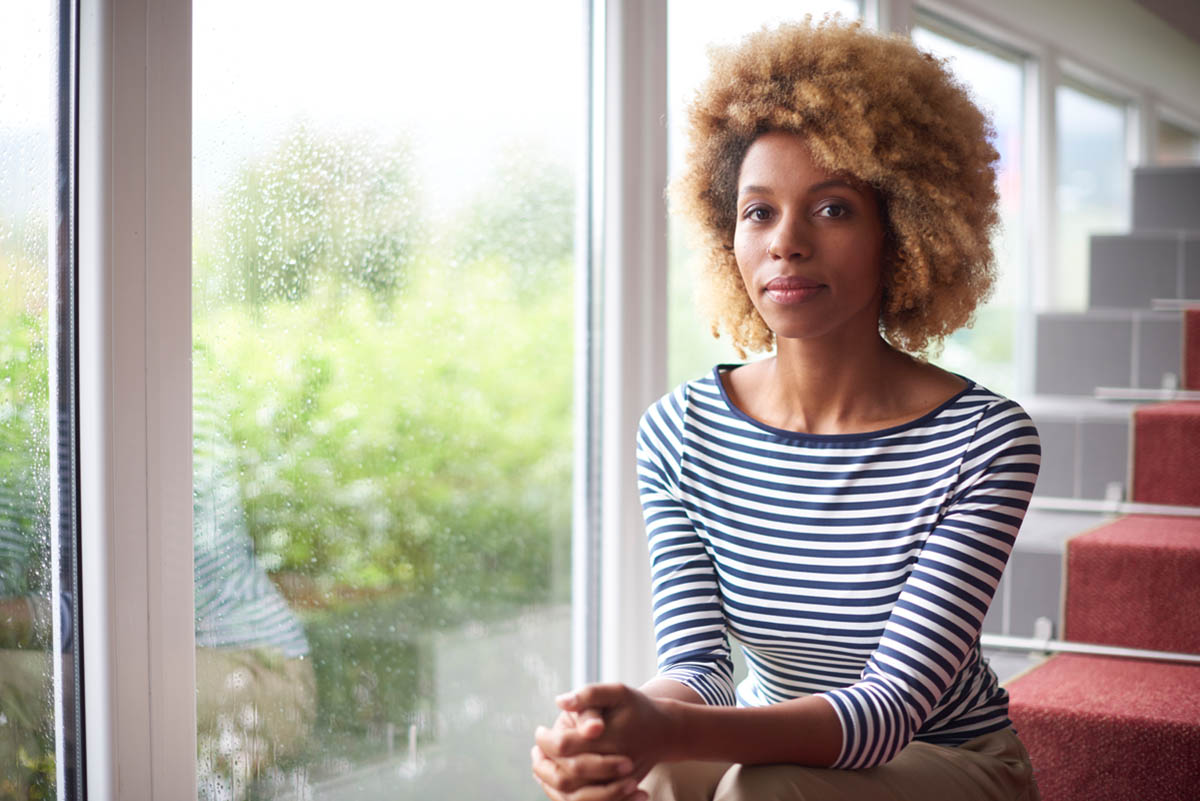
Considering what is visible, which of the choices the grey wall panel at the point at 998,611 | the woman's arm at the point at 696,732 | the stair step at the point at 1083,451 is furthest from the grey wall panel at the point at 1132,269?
the woman's arm at the point at 696,732

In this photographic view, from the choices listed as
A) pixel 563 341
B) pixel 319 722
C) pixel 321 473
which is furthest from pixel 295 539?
pixel 563 341

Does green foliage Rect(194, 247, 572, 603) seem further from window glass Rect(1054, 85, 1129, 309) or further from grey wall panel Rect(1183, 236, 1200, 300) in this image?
window glass Rect(1054, 85, 1129, 309)

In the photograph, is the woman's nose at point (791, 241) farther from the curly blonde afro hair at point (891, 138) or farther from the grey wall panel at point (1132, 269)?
the grey wall panel at point (1132, 269)

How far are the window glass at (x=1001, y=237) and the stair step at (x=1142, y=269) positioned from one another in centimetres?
30

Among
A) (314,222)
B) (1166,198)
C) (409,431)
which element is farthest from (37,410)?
(1166,198)

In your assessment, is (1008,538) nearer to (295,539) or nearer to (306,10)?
(295,539)

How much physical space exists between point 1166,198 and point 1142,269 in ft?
2.19

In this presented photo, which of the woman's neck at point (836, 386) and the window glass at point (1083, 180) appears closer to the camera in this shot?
the woman's neck at point (836, 386)

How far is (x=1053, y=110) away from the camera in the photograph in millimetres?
4109

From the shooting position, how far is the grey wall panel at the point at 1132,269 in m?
3.53

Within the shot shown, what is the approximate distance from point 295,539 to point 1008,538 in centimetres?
105

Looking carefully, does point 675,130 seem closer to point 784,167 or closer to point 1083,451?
point 784,167

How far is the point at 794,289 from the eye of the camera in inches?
54.1

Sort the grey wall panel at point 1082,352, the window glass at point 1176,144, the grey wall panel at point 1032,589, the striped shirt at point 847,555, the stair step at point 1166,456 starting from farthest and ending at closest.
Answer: the window glass at point 1176,144 < the grey wall panel at point 1082,352 < the stair step at point 1166,456 < the grey wall panel at point 1032,589 < the striped shirt at point 847,555
